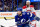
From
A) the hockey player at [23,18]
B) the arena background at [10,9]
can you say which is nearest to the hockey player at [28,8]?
the arena background at [10,9]

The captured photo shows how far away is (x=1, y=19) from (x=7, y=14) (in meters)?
0.35

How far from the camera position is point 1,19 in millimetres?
5621

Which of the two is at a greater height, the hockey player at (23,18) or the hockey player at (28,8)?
the hockey player at (28,8)

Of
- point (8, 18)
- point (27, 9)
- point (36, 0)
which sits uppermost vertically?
point (36, 0)

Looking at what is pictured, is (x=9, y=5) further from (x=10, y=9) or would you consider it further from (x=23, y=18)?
(x=23, y=18)

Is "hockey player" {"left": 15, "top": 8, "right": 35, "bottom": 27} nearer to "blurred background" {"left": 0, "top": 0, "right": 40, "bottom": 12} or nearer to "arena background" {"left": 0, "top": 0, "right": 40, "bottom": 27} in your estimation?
"arena background" {"left": 0, "top": 0, "right": 40, "bottom": 27}

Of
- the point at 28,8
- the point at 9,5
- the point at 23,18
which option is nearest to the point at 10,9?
the point at 9,5

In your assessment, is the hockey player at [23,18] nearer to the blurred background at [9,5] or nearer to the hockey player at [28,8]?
the hockey player at [28,8]

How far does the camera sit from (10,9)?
570cm

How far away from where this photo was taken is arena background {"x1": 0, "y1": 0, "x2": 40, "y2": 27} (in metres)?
5.58

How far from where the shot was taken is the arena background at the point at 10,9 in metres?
5.58

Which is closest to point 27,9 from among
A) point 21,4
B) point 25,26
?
point 21,4

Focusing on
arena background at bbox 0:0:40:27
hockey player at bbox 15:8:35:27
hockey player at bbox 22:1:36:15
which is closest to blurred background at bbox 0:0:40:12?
arena background at bbox 0:0:40:27

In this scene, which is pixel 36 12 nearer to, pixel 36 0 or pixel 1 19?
pixel 36 0
